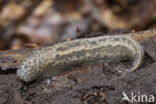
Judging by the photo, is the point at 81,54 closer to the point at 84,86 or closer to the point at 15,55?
the point at 84,86

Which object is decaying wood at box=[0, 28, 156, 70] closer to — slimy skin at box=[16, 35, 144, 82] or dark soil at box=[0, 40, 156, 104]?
dark soil at box=[0, 40, 156, 104]

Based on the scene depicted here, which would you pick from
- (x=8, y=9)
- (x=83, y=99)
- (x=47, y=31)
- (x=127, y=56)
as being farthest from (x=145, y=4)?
(x=83, y=99)

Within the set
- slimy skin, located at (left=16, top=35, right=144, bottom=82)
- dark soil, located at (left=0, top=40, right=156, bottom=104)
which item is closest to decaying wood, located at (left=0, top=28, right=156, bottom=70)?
dark soil, located at (left=0, top=40, right=156, bottom=104)

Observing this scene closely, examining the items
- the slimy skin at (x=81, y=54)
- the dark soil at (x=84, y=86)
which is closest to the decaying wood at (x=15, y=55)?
the dark soil at (x=84, y=86)

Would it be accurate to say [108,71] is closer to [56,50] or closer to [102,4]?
[56,50]

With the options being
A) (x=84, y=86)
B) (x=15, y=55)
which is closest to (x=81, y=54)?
(x=84, y=86)
